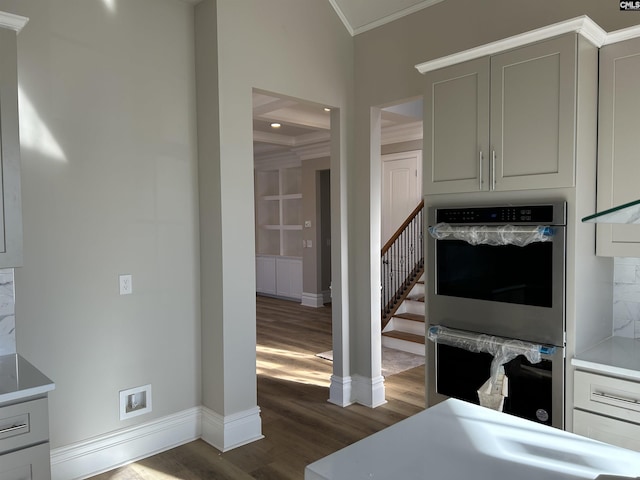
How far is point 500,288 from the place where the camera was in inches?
97.2

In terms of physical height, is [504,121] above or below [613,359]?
above

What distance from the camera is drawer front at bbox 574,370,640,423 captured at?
6.56 ft

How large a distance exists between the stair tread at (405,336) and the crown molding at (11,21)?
181 inches

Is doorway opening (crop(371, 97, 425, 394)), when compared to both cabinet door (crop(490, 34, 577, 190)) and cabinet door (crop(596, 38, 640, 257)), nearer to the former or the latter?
cabinet door (crop(490, 34, 577, 190))

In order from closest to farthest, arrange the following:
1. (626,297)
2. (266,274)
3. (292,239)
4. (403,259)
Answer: (626,297)
(403,259)
(292,239)
(266,274)

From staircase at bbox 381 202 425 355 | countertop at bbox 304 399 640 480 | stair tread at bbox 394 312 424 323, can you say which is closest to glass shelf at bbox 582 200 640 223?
countertop at bbox 304 399 640 480

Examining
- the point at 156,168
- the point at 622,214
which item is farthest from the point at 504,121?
the point at 156,168

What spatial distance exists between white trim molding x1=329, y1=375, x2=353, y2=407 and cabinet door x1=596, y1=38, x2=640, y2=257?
88.9 inches

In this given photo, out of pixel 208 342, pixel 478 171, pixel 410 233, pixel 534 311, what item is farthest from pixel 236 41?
pixel 410 233

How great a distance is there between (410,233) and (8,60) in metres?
5.56

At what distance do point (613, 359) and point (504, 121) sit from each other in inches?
49.2

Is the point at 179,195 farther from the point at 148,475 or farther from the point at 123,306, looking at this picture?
the point at 148,475

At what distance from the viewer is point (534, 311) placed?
2.34 meters

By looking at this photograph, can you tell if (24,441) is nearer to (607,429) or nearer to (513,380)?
(513,380)
